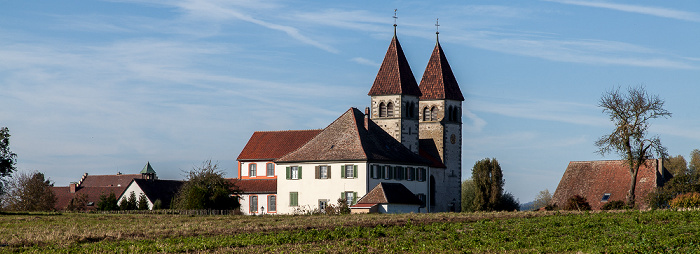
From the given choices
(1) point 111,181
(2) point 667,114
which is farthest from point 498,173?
(1) point 111,181

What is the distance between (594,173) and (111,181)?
74009 mm

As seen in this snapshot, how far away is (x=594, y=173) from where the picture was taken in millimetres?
79688

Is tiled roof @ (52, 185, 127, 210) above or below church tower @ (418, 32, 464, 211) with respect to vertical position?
below

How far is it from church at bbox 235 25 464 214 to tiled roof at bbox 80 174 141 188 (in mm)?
44178

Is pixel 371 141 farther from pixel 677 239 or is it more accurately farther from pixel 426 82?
pixel 677 239

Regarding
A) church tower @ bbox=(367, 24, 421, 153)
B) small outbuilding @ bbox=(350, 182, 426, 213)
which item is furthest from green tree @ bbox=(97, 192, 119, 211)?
small outbuilding @ bbox=(350, 182, 426, 213)

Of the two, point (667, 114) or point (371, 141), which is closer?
point (667, 114)

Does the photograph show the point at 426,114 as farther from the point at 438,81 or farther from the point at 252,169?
the point at 252,169

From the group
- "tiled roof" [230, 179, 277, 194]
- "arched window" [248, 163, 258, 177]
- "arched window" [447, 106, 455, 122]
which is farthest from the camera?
"arched window" [447, 106, 455, 122]

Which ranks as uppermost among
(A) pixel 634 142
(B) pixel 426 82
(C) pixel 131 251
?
(B) pixel 426 82

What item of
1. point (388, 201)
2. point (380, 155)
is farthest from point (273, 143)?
point (388, 201)

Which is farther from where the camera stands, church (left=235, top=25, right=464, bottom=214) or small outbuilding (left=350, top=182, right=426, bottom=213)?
church (left=235, top=25, right=464, bottom=214)

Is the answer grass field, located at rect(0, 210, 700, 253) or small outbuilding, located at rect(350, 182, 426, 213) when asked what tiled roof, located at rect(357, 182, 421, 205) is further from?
grass field, located at rect(0, 210, 700, 253)

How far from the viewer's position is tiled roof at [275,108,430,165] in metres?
72.2
